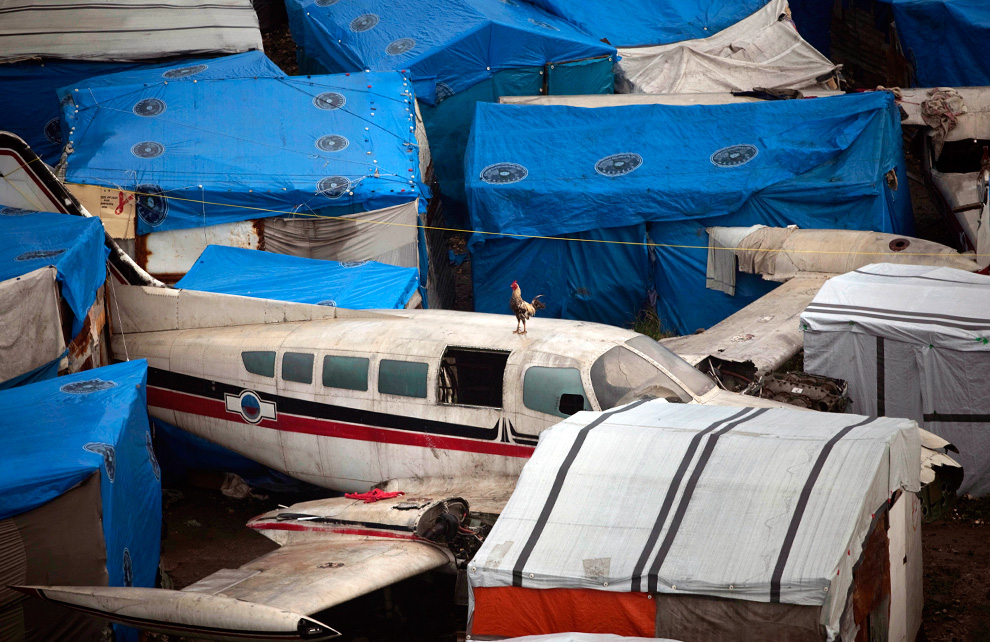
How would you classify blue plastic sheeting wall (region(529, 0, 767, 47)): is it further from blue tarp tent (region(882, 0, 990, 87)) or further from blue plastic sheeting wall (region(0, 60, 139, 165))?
blue plastic sheeting wall (region(0, 60, 139, 165))

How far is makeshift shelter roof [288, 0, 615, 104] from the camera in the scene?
21.7 meters

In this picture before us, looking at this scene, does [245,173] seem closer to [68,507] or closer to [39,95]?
[39,95]

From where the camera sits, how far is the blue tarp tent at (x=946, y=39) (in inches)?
848

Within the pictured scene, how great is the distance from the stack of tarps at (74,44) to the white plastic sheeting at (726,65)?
915 centimetres

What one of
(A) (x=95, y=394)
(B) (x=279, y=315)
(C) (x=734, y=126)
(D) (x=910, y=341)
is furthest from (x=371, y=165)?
(D) (x=910, y=341)

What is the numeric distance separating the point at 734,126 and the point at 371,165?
22.5 feet

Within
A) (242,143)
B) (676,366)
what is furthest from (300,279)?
(676,366)

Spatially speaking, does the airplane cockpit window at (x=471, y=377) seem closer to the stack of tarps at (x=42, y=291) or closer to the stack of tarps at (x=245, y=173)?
the stack of tarps at (x=42, y=291)

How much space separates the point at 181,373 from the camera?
13.1 m

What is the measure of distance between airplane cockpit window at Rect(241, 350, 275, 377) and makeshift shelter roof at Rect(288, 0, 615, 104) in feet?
35.3

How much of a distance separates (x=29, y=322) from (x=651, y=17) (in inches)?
736

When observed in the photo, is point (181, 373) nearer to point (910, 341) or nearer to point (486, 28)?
point (910, 341)

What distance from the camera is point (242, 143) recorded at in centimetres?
1784

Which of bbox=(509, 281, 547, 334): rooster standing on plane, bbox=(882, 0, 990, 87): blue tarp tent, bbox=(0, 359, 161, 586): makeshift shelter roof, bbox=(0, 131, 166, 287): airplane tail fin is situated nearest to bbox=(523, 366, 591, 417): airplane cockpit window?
bbox=(509, 281, 547, 334): rooster standing on plane
